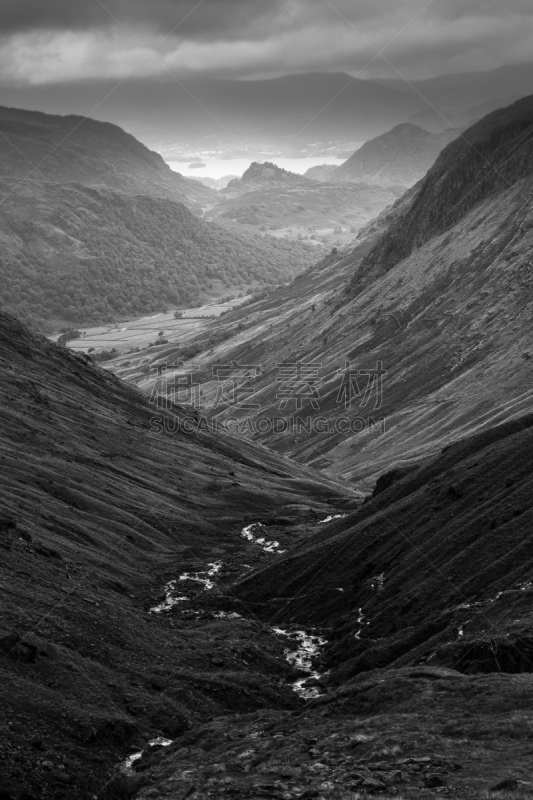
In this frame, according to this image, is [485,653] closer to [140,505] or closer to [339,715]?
[339,715]

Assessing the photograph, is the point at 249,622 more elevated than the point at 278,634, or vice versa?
the point at 249,622

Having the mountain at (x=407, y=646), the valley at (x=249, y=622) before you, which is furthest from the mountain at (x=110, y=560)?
the mountain at (x=407, y=646)

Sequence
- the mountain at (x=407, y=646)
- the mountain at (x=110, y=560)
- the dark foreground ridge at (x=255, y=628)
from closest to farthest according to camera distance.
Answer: the mountain at (x=407, y=646) → the dark foreground ridge at (x=255, y=628) → the mountain at (x=110, y=560)

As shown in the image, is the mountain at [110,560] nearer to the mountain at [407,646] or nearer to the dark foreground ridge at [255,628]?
the dark foreground ridge at [255,628]

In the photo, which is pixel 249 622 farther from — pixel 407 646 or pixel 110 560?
pixel 407 646

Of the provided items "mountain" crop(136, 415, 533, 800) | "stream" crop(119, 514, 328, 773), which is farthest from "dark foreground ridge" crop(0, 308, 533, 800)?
"stream" crop(119, 514, 328, 773)

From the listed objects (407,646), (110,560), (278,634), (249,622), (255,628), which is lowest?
(407,646)

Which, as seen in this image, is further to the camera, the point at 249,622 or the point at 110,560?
the point at 110,560

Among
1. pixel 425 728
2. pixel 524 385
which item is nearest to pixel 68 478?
pixel 425 728

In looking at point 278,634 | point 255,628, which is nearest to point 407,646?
point 278,634
